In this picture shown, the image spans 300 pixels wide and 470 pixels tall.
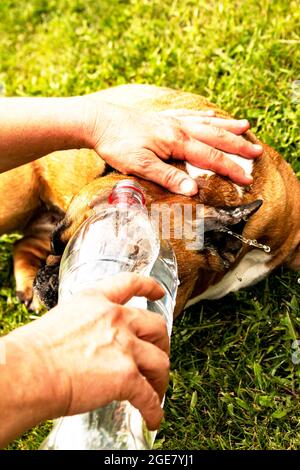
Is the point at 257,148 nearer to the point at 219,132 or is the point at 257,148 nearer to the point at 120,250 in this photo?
the point at 219,132

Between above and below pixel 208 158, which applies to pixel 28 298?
below

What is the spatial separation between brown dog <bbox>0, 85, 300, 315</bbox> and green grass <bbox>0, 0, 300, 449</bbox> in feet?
0.60

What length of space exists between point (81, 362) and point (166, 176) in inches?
43.4

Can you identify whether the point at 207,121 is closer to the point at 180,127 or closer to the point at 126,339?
the point at 180,127

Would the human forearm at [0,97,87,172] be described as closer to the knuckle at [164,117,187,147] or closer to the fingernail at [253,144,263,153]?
the knuckle at [164,117,187,147]

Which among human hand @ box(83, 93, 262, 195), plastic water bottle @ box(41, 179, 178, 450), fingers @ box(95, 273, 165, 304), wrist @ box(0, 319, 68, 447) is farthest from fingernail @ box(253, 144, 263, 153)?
wrist @ box(0, 319, 68, 447)

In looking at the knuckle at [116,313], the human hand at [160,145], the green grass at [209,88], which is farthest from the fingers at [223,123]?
the knuckle at [116,313]

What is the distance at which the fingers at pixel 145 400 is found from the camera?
5.97ft

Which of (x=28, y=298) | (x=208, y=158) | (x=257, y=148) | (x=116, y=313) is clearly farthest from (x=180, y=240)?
(x=28, y=298)

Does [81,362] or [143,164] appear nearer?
[81,362]

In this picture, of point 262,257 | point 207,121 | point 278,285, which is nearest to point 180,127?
point 207,121

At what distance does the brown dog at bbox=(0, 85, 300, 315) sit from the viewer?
273 cm

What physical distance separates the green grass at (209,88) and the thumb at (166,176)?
0.83 meters

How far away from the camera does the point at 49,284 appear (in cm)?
270
